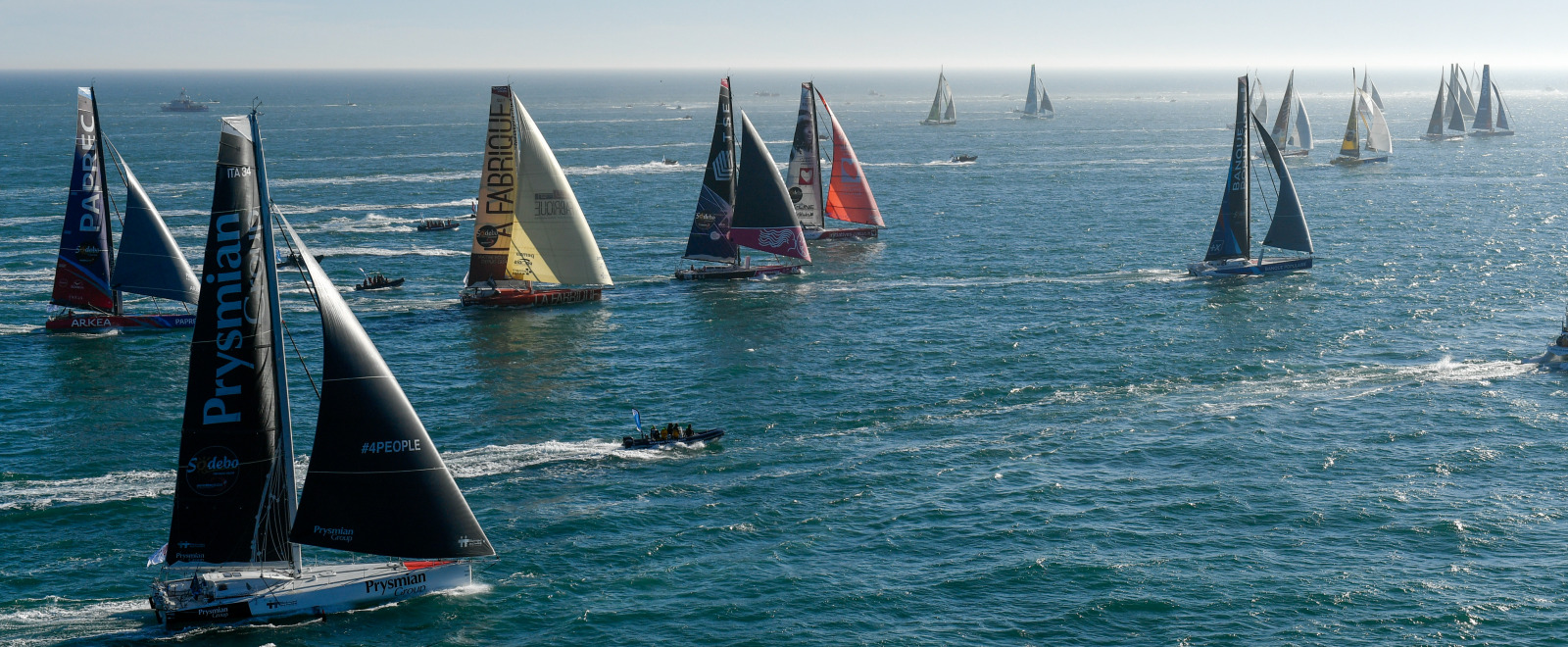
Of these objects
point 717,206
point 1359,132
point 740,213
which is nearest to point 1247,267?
point 740,213

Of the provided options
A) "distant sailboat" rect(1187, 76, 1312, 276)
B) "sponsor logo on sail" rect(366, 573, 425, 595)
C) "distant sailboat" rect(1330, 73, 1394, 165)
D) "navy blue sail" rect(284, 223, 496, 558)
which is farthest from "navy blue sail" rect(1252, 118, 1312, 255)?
"distant sailboat" rect(1330, 73, 1394, 165)

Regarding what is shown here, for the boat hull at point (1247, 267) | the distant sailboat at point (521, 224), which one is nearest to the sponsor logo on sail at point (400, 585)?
the distant sailboat at point (521, 224)

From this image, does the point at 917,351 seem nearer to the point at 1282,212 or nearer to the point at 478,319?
the point at 478,319

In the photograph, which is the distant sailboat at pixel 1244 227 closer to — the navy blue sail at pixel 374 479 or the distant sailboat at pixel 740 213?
the distant sailboat at pixel 740 213

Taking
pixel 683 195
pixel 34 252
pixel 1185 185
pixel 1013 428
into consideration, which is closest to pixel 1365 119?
pixel 1185 185

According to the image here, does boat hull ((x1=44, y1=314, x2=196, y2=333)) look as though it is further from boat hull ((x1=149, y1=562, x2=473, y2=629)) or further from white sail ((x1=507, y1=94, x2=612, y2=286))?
boat hull ((x1=149, y1=562, x2=473, y2=629))
